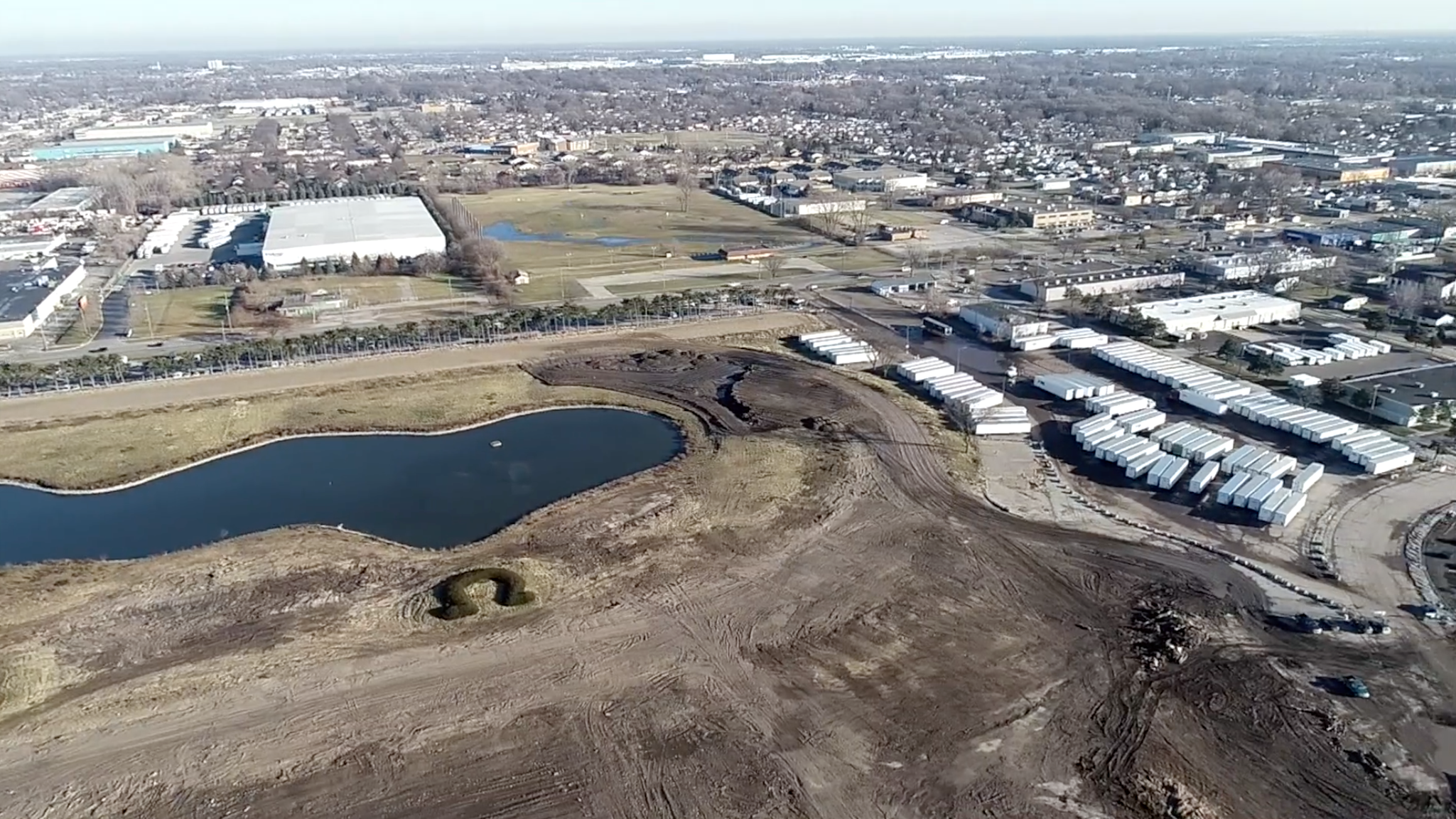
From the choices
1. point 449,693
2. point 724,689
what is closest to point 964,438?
point 724,689

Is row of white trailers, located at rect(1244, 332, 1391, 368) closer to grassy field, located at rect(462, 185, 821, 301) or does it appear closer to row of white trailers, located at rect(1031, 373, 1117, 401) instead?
row of white trailers, located at rect(1031, 373, 1117, 401)

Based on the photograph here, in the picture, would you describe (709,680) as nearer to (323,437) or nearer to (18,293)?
(323,437)

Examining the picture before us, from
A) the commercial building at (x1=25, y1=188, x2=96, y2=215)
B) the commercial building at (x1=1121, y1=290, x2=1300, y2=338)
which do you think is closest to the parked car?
the commercial building at (x1=1121, y1=290, x2=1300, y2=338)

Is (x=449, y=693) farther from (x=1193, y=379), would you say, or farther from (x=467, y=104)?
(x=467, y=104)

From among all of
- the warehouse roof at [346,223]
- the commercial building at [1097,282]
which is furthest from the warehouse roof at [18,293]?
the commercial building at [1097,282]

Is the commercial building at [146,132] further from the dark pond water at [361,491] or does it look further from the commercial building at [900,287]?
the dark pond water at [361,491]
